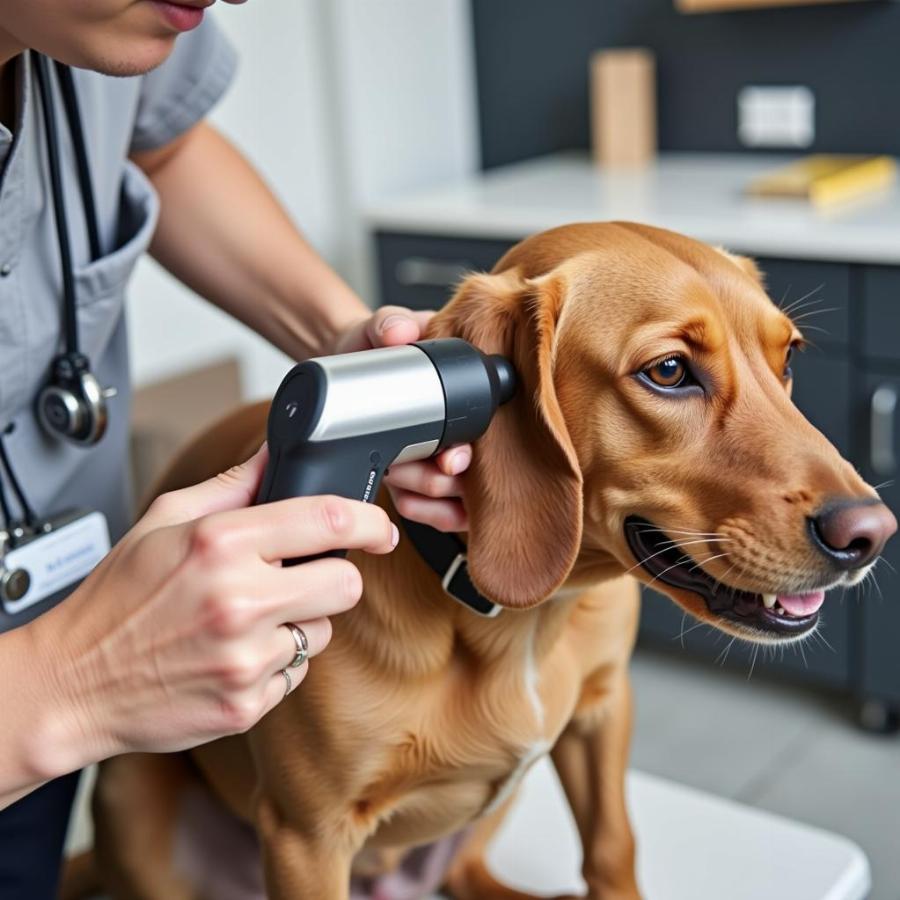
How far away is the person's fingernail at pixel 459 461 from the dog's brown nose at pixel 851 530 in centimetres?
24

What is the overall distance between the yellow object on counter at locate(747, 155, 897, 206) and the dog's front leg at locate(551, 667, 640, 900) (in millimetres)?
1386

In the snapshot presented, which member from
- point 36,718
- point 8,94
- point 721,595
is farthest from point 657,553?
point 8,94

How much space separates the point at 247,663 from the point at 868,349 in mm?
1577

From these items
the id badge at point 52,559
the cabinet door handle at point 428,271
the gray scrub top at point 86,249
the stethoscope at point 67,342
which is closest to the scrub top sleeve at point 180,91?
the gray scrub top at point 86,249

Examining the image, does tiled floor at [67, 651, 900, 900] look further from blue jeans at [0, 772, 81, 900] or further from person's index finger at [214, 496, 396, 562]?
person's index finger at [214, 496, 396, 562]

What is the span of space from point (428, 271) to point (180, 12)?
5.60 feet

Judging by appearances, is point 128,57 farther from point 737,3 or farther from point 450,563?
point 737,3

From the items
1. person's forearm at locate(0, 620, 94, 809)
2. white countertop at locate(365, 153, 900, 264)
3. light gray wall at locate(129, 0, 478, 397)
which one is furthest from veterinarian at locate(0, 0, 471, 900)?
light gray wall at locate(129, 0, 478, 397)

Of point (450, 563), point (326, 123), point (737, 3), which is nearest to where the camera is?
point (450, 563)

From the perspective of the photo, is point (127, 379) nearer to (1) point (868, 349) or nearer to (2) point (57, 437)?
(2) point (57, 437)

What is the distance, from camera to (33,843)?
48.4 inches

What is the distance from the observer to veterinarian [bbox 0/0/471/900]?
743 millimetres

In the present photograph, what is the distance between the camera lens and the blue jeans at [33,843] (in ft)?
3.96

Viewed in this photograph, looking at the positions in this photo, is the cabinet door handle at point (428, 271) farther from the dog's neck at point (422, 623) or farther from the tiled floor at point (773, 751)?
the dog's neck at point (422, 623)
